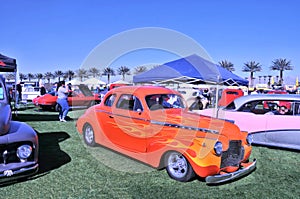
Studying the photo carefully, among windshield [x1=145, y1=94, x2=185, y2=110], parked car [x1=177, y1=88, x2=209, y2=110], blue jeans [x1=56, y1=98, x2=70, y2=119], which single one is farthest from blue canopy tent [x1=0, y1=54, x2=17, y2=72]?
windshield [x1=145, y1=94, x2=185, y2=110]

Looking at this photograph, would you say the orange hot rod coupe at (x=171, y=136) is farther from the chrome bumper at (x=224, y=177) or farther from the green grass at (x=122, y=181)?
the green grass at (x=122, y=181)

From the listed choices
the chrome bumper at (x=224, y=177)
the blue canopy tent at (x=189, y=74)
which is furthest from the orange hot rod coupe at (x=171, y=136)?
the blue canopy tent at (x=189, y=74)

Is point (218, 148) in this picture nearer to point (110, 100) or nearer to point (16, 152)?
point (110, 100)

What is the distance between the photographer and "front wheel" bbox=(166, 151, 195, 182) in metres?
4.25

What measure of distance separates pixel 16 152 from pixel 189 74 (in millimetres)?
7983

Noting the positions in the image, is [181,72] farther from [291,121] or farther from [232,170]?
[232,170]

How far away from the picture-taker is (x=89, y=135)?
21.9 ft

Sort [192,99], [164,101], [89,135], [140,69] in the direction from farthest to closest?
[140,69], [192,99], [89,135], [164,101]

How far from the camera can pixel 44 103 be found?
14.1m

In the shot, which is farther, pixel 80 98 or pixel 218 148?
pixel 80 98

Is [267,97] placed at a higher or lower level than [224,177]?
higher

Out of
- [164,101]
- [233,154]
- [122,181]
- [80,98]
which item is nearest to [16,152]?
[122,181]

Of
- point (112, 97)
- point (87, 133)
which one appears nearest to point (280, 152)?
point (112, 97)

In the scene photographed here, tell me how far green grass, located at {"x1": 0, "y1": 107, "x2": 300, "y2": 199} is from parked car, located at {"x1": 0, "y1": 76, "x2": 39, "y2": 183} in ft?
1.22
